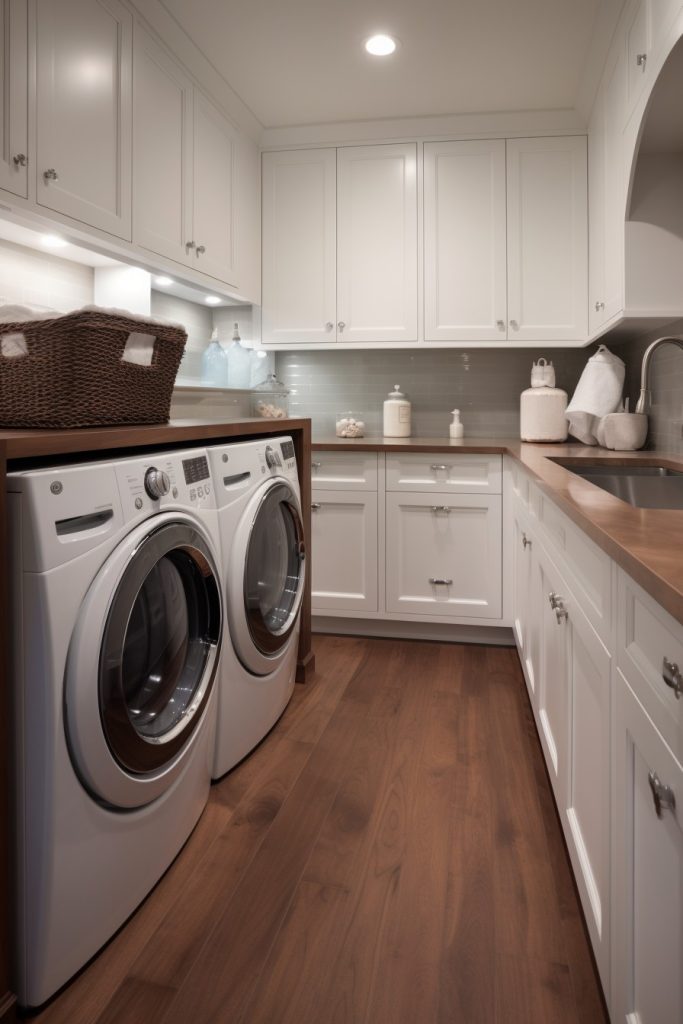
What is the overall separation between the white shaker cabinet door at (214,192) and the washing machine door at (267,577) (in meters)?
1.30

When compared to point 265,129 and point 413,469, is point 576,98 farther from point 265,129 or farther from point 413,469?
point 413,469

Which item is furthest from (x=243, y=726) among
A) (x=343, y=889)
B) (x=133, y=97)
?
(x=133, y=97)

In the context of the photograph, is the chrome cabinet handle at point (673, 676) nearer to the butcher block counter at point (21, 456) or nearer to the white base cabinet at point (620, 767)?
the white base cabinet at point (620, 767)

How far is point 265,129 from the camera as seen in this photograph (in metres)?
3.52

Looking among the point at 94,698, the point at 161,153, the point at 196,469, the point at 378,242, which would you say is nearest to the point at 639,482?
the point at 196,469

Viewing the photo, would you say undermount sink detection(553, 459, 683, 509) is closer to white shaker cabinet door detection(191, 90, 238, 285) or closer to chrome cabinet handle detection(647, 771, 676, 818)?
chrome cabinet handle detection(647, 771, 676, 818)

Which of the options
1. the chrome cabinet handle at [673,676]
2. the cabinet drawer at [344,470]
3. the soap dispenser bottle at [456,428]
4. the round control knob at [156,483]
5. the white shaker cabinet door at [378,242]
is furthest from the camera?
the soap dispenser bottle at [456,428]

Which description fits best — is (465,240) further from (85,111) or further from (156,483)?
(156,483)

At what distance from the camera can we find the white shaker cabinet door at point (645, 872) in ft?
2.38

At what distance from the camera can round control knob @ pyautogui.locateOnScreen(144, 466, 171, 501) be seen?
1371mm

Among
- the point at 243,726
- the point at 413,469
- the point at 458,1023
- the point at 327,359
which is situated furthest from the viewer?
the point at 327,359

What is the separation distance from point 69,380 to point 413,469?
1.93 metres

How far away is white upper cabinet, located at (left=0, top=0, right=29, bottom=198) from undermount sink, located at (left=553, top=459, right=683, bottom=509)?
1801 millimetres

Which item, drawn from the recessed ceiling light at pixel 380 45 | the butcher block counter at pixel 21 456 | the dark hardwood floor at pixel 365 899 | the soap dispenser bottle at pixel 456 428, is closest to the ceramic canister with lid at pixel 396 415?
A: the soap dispenser bottle at pixel 456 428
